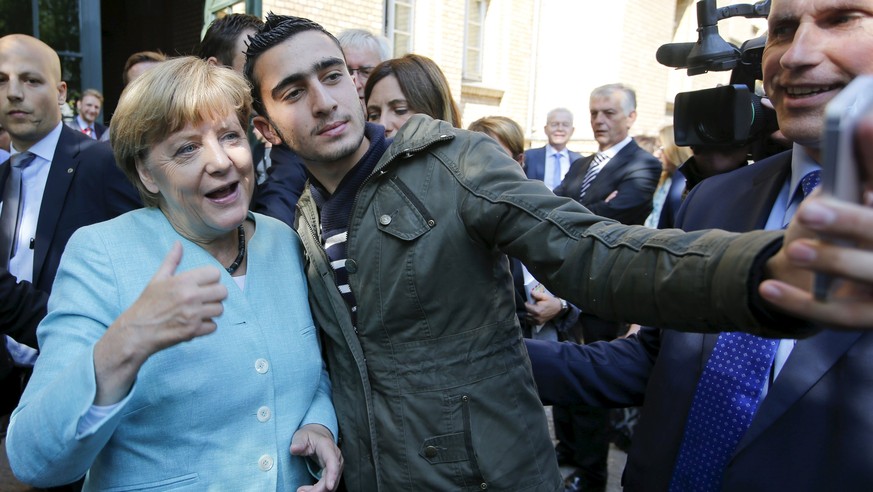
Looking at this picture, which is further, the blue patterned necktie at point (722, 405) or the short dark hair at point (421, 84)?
the short dark hair at point (421, 84)

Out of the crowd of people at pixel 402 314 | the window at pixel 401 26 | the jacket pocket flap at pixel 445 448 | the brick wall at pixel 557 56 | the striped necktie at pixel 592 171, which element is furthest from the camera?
the brick wall at pixel 557 56

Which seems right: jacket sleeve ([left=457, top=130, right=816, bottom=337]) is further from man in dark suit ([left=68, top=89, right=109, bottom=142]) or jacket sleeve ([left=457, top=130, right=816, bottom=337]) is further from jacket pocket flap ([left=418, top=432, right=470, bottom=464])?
man in dark suit ([left=68, top=89, right=109, bottom=142])

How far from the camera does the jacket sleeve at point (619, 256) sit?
927mm

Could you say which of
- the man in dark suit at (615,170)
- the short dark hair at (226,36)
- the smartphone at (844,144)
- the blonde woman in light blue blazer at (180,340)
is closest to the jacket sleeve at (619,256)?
the smartphone at (844,144)

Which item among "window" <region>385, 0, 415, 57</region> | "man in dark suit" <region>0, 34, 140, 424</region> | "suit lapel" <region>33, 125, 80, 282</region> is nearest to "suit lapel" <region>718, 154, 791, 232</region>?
"man in dark suit" <region>0, 34, 140, 424</region>

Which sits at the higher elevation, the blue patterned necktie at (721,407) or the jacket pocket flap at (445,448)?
the blue patterned necktie at (721,407)

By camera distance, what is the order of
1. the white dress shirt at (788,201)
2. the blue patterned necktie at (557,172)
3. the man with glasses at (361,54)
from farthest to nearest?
the blue patterned necktie at (557,172) → the man with glasses at (361,54) → the white dress shirt at (788,201)

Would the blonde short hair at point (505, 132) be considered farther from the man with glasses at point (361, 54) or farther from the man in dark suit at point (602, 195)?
the man in dark suit at point (602, 195)

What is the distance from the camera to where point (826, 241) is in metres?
0.73

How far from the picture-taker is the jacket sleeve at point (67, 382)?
1224 millimetres

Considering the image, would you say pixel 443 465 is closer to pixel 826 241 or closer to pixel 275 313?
pixel 275 313

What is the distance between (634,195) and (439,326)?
3.66 metres

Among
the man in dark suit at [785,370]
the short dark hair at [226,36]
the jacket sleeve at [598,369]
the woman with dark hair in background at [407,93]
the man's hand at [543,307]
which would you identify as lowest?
the man's hand at [543,307]

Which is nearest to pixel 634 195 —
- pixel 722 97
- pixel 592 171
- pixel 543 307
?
pixel 592 171
